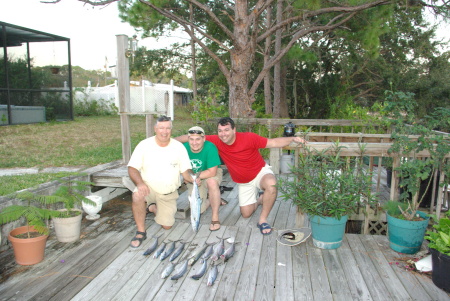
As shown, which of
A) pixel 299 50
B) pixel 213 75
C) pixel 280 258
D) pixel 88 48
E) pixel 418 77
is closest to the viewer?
pixel 280 258

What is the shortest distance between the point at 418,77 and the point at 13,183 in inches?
732

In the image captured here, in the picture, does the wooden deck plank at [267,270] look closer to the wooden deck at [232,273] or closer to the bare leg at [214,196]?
the wooden deck at [232,273]

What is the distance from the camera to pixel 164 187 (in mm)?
3664

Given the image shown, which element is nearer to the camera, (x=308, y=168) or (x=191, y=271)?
(x=191, y=271)

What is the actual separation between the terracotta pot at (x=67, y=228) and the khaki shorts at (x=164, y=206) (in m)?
0.73

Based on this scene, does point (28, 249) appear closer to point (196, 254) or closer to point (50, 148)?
point (196, 254)

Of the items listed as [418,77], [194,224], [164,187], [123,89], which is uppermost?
[418,77]

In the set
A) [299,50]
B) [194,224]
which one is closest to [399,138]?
[194,224]

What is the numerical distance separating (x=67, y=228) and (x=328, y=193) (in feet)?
8.21

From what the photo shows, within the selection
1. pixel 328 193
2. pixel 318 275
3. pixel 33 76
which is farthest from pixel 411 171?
pixel 33 76

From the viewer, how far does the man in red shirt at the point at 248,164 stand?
3.74 metres

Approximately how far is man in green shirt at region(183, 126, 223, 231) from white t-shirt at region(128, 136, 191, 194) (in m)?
0.18

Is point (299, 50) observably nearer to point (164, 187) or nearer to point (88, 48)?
point (164, 187)

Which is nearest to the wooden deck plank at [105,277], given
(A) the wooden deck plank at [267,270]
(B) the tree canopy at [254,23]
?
(A) the wooden deck plank at [267,270]
